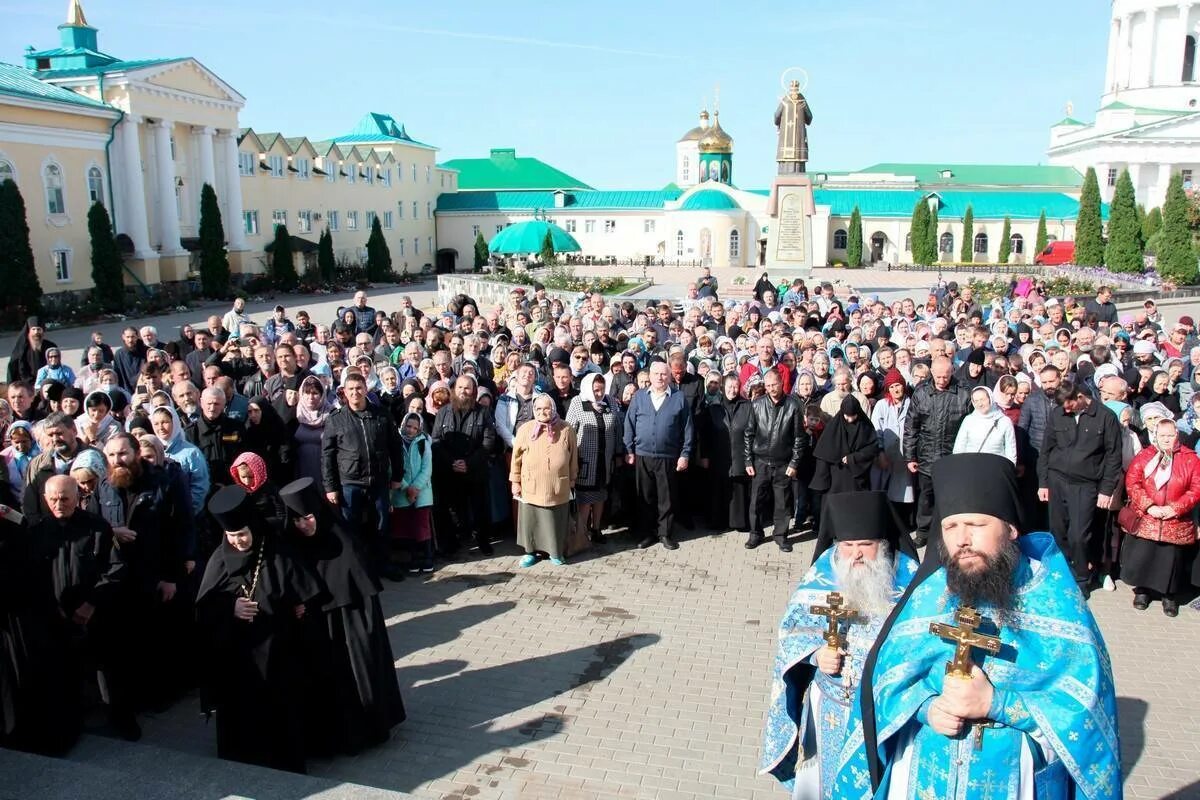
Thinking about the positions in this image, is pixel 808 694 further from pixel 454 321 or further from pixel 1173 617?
pixel 454 321

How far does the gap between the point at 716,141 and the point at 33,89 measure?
43.6 m

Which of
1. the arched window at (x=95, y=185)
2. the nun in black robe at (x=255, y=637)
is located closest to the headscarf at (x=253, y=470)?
the nun in black robe at (x=255, y=637)

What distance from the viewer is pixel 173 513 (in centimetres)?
558

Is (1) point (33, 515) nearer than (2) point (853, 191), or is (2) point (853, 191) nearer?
(1) point (33, 515)

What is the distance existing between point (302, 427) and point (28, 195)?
2808cm

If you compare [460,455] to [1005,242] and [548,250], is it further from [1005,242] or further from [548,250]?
[1005,242]

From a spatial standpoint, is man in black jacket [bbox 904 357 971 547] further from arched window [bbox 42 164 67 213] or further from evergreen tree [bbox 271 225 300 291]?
evergreen tree [bbox 271 225 300 291]

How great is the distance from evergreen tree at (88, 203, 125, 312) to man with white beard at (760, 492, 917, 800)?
3137cm

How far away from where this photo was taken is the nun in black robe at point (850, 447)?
26.0ft

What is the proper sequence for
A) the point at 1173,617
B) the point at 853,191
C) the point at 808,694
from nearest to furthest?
the point at 808,694, the point at 1173,617, the point at 853,191

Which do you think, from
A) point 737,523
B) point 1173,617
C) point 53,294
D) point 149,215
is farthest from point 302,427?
point 149,215

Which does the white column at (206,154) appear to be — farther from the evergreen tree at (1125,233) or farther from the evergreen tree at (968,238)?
the evergreen tree at (968,238)

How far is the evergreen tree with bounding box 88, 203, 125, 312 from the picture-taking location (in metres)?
29.8

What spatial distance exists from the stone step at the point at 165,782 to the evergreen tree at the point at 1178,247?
39.9m
